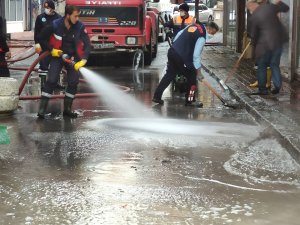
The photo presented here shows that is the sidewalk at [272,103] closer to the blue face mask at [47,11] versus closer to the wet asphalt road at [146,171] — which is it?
the wet asphalt road at [146,171]

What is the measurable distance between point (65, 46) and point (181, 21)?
3.92 meters

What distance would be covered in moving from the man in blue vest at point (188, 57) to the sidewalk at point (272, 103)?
1009 mm

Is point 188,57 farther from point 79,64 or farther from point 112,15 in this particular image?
point 112,15

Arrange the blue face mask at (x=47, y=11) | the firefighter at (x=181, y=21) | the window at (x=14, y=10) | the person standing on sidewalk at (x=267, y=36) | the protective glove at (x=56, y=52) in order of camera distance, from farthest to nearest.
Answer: the window at (x=14, y=10), the blue face mask at (x=47, y=11), the firefighter at (x=181, y=21), the person standing on sidewalk at (x=267, y=36), the protective glove at (x=56, y=52)

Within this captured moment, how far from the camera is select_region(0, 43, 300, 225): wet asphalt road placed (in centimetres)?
488

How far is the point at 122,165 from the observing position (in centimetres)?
640

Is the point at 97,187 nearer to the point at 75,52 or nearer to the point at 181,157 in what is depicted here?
the point at 181,157

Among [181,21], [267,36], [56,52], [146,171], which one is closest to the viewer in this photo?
[146,171]

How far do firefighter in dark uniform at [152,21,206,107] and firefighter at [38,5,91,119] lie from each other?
6.09 feet

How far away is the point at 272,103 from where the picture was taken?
10.1 meters

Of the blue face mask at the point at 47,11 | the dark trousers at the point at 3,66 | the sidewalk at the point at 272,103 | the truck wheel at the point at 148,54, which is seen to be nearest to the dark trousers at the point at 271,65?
the sidewalk at the point at 272,103

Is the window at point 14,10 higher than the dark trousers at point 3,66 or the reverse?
higher

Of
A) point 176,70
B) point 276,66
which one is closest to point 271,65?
point 276,66

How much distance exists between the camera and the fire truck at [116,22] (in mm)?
16547
